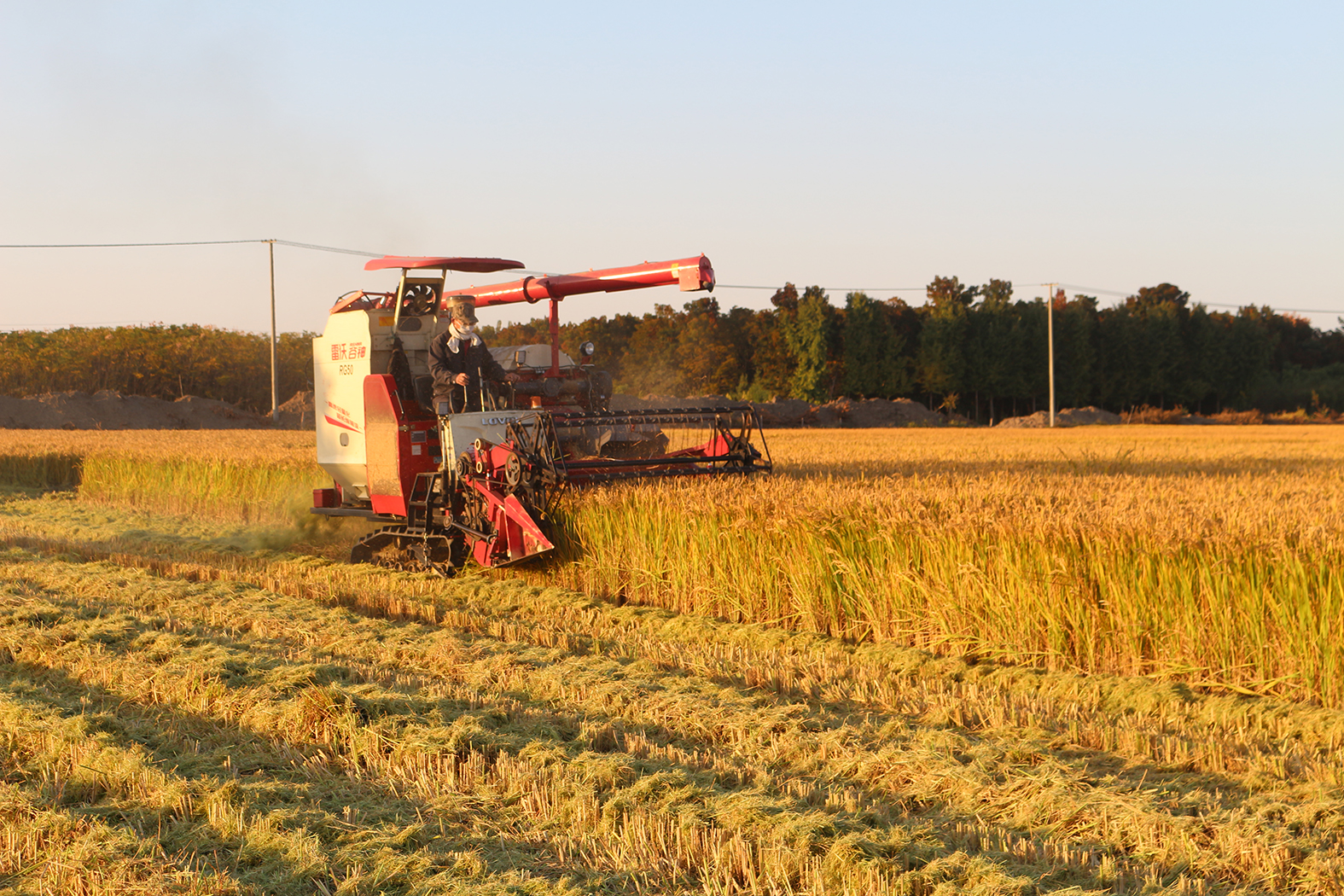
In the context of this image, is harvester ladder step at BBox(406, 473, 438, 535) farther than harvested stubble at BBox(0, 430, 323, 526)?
No

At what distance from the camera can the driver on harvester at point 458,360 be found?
9430mm

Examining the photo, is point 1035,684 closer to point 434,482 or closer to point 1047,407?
point 434,482

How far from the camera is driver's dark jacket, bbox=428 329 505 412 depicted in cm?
943

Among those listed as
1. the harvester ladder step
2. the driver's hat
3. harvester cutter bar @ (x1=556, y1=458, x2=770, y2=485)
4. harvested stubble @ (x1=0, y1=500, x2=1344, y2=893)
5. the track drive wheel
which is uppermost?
the driver's hat

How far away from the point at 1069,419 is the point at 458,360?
4307 cm

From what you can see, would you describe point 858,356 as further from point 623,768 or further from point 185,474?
point 623,768

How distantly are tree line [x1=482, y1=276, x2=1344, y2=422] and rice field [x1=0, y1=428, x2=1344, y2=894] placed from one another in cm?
4320

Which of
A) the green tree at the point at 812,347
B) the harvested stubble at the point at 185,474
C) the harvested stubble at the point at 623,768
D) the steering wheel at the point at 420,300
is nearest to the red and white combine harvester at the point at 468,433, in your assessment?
the steering wheel at the point at 420,300

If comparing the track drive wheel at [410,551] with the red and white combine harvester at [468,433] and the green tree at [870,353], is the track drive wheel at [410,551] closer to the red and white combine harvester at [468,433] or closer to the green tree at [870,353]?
the red and white combine harvester at [468,433]

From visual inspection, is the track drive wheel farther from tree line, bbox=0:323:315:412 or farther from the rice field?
tree line, bbox=0:323:315:412

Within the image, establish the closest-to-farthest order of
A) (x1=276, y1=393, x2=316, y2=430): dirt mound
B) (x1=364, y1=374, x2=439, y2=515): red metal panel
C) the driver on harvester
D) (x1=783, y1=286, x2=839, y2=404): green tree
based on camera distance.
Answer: the driver on harvester, (x1=364, y1=374, x2=439, y2=515): red metal panel, (x1=276, y1=393, x2=316, y2=430): dirt mound, (x1=783, y1=286, x2=839, y2=404): green tree

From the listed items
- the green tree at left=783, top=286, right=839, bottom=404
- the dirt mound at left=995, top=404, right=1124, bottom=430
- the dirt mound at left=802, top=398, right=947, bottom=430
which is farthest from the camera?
the green tree at left=783, top=286, right=839, bottom=404

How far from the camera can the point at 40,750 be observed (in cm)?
455

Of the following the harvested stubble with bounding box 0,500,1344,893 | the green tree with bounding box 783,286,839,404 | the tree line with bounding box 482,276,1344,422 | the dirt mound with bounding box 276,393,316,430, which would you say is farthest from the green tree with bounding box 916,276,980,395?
the harvested stubble with bounding box 0,500,1344,893
